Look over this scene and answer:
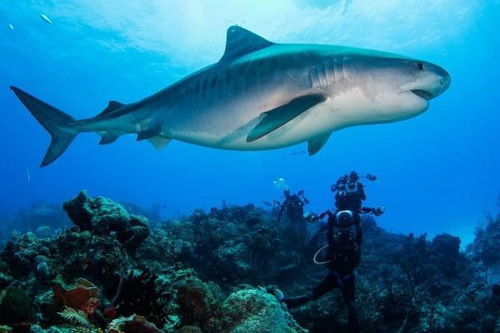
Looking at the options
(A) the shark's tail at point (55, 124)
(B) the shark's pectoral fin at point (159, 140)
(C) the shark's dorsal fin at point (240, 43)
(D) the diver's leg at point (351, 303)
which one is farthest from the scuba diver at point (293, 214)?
(C) the shark's dorsal fin at point (240, 43)

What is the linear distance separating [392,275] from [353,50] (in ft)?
28.8

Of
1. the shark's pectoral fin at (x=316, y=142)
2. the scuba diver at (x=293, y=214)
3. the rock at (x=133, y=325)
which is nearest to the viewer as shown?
the rock at (x=133, y=325)

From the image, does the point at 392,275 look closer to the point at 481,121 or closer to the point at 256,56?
the point at 256,56

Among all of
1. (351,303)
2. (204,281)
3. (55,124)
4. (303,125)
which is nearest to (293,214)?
(204,281)

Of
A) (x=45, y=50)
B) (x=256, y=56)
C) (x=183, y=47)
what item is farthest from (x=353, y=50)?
(x=45, y=50)

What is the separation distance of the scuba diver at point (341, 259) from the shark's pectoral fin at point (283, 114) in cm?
347

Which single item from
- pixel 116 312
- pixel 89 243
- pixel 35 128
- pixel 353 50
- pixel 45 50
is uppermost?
pixel 35 128

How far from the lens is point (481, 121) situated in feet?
521

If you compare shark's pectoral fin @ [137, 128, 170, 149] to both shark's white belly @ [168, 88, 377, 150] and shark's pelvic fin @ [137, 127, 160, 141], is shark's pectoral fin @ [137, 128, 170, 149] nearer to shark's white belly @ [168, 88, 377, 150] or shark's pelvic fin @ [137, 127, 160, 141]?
shark's pelvic fin @ [137, 127, 160, 141]

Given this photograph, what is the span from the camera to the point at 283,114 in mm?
3930

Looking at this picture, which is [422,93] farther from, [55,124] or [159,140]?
[55,124]

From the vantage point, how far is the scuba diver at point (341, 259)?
21.1ft

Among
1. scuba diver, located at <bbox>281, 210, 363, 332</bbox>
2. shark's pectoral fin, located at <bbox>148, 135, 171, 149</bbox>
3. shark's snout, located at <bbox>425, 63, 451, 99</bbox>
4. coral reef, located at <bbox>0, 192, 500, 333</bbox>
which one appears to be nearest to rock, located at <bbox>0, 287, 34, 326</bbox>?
coral reef, located at <bbox>0, 192, 500, 333</bbox>

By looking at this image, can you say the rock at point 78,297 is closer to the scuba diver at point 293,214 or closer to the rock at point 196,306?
the rock at point 196,306
